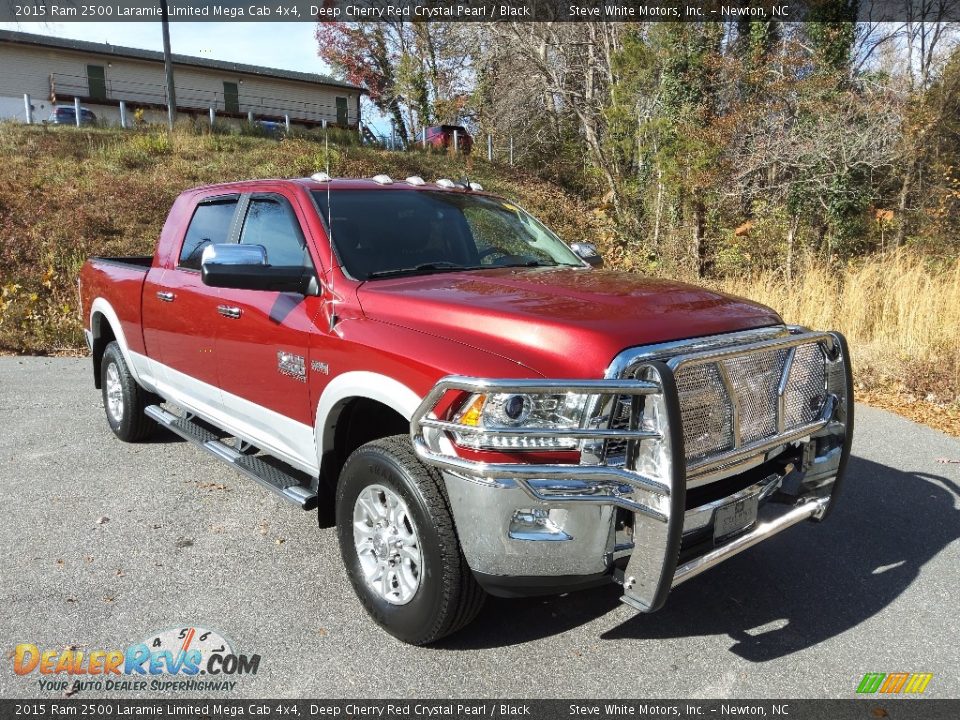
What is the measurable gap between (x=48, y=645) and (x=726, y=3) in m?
16.7

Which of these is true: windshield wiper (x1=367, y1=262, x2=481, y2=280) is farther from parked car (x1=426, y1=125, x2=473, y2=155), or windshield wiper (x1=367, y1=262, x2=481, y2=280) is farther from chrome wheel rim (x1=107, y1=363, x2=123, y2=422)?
parked car (x1=426, y1=125, x2=473, y2=155)

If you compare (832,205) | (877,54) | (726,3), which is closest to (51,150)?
(726,3)

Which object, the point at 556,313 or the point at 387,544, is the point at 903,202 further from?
the point at 387,544

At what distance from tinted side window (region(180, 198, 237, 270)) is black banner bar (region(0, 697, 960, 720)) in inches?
107

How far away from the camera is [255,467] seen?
157 inches

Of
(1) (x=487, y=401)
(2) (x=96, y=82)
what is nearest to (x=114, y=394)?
(1) (x=487, y=401)

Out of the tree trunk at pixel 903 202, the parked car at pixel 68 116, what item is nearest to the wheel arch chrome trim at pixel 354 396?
the tree trunk at pixel 903 202

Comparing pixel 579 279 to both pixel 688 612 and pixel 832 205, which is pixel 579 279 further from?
pixel 832 205

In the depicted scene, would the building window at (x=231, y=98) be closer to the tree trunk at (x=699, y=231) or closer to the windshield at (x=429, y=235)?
the tree trunk at (x=699, y=231)

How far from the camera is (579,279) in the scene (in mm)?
3617

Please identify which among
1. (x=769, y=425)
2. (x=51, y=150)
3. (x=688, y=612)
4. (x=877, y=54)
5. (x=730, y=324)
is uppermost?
(x=877, y=54)

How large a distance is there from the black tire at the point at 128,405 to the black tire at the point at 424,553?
3.22m

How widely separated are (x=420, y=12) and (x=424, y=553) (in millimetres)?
32769

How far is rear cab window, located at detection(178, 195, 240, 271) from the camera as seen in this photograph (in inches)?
177
